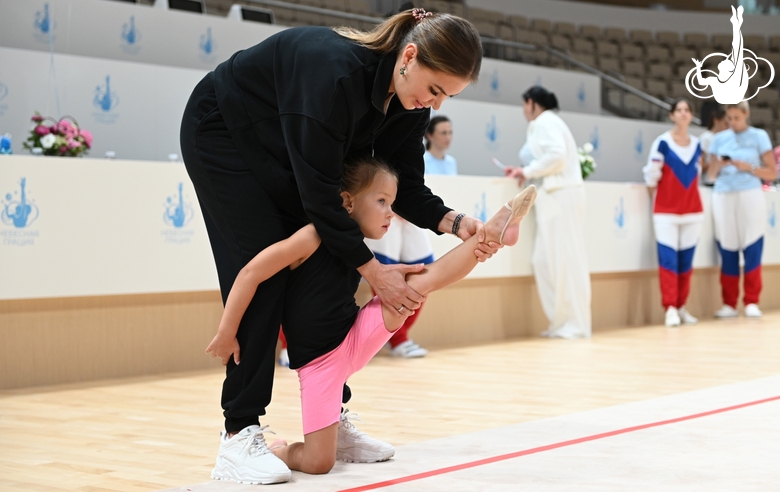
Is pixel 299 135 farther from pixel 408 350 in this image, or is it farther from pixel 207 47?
pixel 207 47

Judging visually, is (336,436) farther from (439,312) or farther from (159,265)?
(439,312)

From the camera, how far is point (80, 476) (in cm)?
209

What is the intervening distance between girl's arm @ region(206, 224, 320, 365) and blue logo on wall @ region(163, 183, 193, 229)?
2041 mm

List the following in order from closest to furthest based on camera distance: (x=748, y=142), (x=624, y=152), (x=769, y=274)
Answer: (x=748, y=142) → (x=769, y=274) → (x=624, y=152)

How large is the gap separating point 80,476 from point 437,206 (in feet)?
3.37

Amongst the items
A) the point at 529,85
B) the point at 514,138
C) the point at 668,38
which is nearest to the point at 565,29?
the point at 668,38

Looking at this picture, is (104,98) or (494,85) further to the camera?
(494,85)

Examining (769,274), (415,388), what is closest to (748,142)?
(769,274)

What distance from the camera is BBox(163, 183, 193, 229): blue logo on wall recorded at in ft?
13.0

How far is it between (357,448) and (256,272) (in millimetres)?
501

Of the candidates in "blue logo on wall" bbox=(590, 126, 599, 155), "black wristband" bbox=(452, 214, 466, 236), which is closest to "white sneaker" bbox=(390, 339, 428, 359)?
"black wristband" bbox=(452, 214, 466, 236)

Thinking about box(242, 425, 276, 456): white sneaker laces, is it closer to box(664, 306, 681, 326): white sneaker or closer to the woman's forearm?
the woman's forearm

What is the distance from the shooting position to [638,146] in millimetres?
9078

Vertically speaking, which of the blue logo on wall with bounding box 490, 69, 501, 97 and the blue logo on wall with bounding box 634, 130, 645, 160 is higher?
the blue logo on wall with bounding box 490, 69, 501, 97
